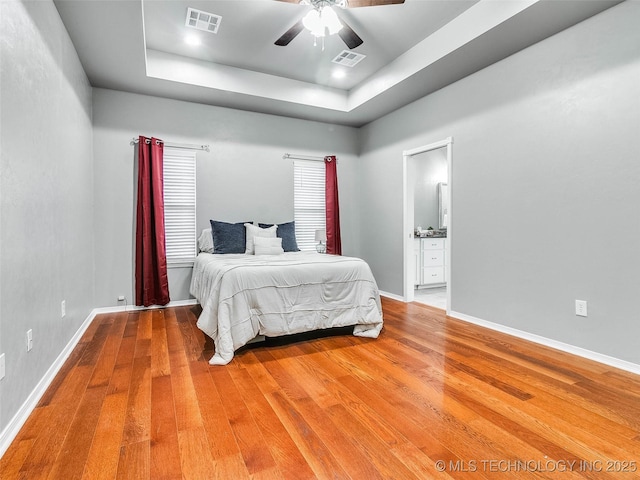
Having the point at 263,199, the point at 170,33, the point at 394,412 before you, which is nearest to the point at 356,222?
the point at 263,199

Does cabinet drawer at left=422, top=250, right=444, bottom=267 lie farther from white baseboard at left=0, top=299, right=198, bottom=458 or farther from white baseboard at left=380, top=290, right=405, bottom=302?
white baseboard at left=0, top=299, right=198, bottom=458

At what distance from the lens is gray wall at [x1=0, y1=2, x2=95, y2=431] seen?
173 centimetres

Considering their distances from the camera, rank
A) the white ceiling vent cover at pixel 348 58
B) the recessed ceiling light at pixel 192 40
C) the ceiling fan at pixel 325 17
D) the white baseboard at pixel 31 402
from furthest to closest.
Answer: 1. the white ceiling vent cover at pixel 348 58
2. the recessed ceiling light at pixel 192 40
3. the ceiling fan at pixel 325 17
4. the white baseboard at pixel 31 402

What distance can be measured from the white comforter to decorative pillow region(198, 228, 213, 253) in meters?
1.04

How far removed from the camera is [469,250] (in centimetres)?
379

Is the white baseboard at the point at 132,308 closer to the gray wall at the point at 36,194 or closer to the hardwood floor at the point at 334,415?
the gray wall at the point at 36,194

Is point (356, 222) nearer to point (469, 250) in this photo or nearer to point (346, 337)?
point (469, 250)

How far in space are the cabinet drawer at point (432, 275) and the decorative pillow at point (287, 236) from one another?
7.42ft

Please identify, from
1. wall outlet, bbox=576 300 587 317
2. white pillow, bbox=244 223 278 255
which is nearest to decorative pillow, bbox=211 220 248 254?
white pillow, bbox=244 223 278 255

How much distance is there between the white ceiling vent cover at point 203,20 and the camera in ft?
10.4

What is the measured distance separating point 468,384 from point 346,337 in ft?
4.08

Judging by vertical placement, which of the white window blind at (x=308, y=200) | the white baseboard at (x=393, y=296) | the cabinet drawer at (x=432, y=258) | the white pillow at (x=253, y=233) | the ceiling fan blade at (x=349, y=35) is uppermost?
the ceiling fan blade at (x=349, y=35)

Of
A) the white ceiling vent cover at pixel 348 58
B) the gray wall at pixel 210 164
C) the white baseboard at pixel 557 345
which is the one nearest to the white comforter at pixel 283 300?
the white baseboard at pixel 557 345

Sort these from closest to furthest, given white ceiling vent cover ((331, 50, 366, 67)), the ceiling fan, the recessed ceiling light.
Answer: the ceiling fan
the recessed ceiling light
white ceiling vent cover ((331, 50, 366, 67))
